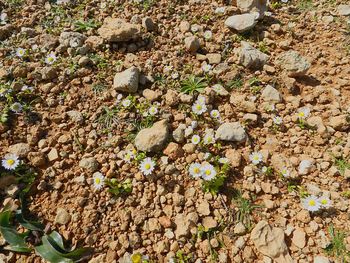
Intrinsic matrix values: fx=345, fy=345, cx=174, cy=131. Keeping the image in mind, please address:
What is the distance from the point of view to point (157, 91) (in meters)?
3.45

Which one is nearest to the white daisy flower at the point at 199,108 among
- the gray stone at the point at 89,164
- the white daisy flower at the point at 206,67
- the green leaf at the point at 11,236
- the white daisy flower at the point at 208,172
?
the white daisy flower at the point at 206,67

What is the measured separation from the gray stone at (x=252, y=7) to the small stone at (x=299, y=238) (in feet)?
8.36

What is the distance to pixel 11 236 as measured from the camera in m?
2.59

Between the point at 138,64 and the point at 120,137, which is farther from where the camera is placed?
the point at 138,64

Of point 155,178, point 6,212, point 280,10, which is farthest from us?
point 280,10

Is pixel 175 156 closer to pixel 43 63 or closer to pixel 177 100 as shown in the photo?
pixel 177 100

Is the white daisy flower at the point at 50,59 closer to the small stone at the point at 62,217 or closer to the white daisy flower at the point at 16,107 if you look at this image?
the white daisy flower at the point at 16,107

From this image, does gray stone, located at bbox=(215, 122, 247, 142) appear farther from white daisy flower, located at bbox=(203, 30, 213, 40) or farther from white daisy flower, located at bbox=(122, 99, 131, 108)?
white daisy flower, located at bbox=(203, 30, 213, 40)

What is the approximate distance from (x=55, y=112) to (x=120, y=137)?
70 centimetres

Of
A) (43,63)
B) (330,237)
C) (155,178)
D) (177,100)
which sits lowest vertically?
(330,237)

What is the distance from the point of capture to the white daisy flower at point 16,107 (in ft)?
10.6

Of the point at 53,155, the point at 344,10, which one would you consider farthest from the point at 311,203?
the point at 344,10

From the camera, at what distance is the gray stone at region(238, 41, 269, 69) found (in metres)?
3.66

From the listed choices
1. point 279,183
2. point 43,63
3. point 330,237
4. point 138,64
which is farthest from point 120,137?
point 330,237
